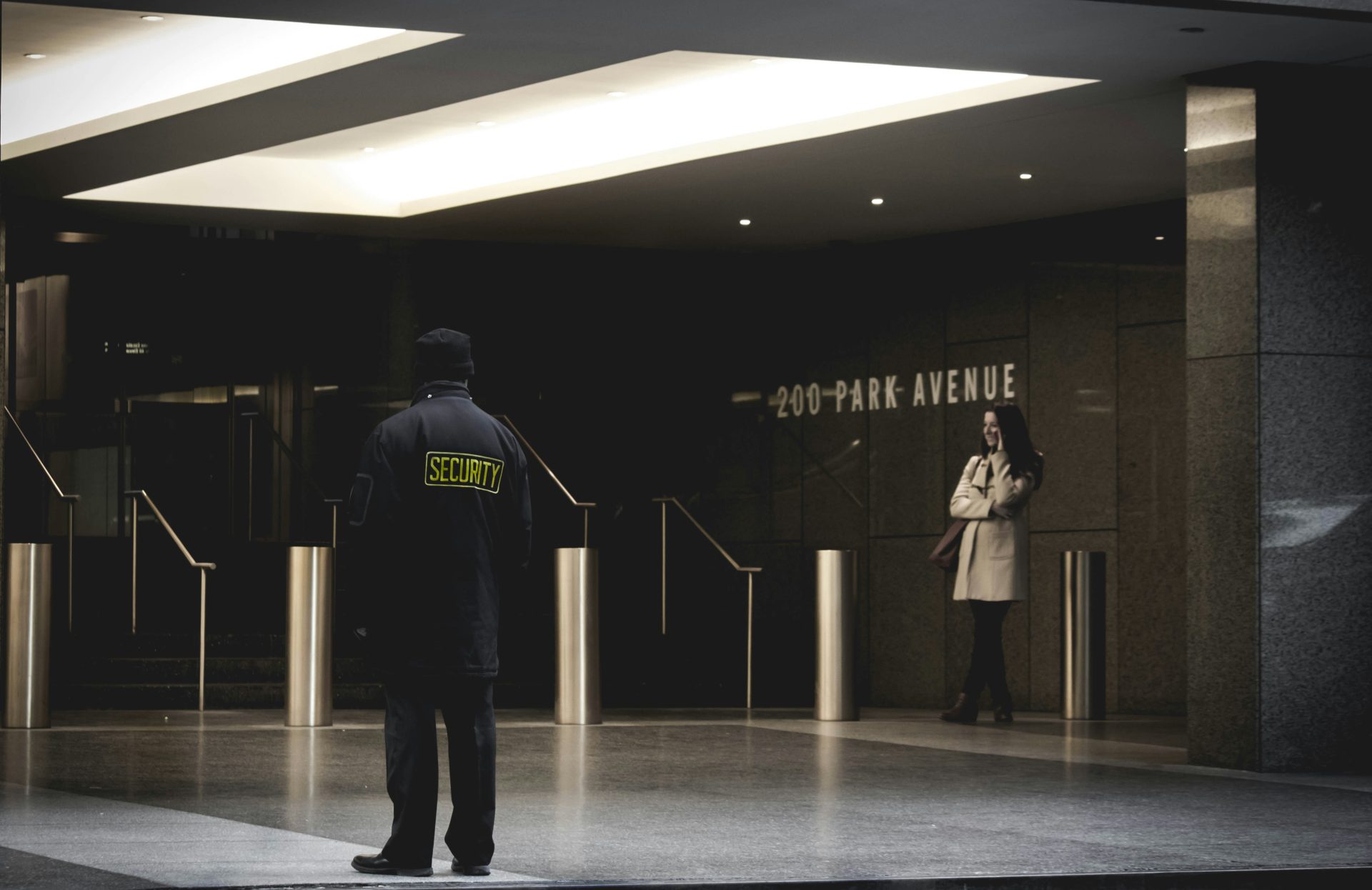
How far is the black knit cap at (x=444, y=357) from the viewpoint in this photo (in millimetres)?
6641

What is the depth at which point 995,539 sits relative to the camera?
44.3ft

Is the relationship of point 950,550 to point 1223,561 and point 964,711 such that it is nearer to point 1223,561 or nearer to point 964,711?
point 964,711

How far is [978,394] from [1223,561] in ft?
20.6

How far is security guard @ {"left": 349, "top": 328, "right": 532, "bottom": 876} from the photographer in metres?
6.31

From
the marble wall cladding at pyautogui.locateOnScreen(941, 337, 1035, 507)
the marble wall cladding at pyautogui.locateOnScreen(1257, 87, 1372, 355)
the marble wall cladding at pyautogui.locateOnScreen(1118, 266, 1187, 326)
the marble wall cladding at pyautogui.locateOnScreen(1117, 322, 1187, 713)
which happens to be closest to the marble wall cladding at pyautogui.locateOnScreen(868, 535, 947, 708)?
the marble wall cladding at pyautogui.locateOnScreen(941, 337, 1035, 507)

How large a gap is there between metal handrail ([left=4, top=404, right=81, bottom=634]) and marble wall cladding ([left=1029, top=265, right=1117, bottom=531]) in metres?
8.00

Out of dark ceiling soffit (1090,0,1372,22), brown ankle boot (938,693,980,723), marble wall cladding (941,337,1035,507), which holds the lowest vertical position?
brown ankle boot (938,693,980,723)

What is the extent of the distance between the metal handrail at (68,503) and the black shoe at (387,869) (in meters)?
9.86

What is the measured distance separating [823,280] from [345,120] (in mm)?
6624

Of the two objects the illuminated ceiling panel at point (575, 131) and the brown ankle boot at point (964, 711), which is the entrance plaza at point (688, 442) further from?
the brown ankle boot at point (964, 711)

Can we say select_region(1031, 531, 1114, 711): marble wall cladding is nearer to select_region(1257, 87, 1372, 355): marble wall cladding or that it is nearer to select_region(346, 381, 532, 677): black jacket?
select_region(1257, 87, 1372, 355): marble wall cladding

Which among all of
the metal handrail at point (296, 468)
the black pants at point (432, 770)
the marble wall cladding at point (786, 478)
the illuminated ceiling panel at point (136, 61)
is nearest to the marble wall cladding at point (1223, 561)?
the illuminated ceiling panel at point (136, 61)

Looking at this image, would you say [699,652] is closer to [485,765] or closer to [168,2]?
[168,2]

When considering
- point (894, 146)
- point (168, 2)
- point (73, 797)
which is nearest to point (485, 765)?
point (73, 797)
